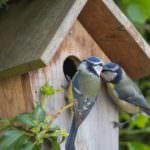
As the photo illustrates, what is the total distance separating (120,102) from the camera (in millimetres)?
3051

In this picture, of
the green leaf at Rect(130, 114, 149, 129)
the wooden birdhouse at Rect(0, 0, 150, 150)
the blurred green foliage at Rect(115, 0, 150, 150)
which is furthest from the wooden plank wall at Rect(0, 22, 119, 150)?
the green leaf at Rect(130, 114, 149, 129)

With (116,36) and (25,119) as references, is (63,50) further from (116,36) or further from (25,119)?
(25,119)

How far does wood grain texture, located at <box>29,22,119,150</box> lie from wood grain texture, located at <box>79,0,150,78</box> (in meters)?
0.04

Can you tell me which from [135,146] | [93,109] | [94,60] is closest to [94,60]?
[94,60]

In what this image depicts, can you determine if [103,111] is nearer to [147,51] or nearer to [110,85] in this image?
[110,85]

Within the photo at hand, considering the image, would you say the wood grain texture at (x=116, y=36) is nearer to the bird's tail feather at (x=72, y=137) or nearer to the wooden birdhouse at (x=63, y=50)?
the wooden birdhouse at (x=63, y=50)

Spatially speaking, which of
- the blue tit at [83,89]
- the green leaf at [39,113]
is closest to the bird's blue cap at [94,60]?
the blue tit at [83,89]

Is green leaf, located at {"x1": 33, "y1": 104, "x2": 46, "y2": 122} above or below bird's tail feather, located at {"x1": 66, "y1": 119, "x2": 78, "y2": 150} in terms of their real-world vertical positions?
above

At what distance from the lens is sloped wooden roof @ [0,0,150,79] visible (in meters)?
2.66

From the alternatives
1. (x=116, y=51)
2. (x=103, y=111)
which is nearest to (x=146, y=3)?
(x=116, y=51)

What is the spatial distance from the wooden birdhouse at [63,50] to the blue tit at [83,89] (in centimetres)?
6

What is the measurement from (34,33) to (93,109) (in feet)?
1.42

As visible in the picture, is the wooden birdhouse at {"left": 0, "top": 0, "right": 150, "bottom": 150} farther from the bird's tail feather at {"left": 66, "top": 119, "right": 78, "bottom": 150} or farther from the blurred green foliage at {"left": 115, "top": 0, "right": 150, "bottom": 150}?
the blurred green foliage at {"left": 115, "top": 0, "right": 150, "bottom": 150}

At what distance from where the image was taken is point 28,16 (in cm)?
295
